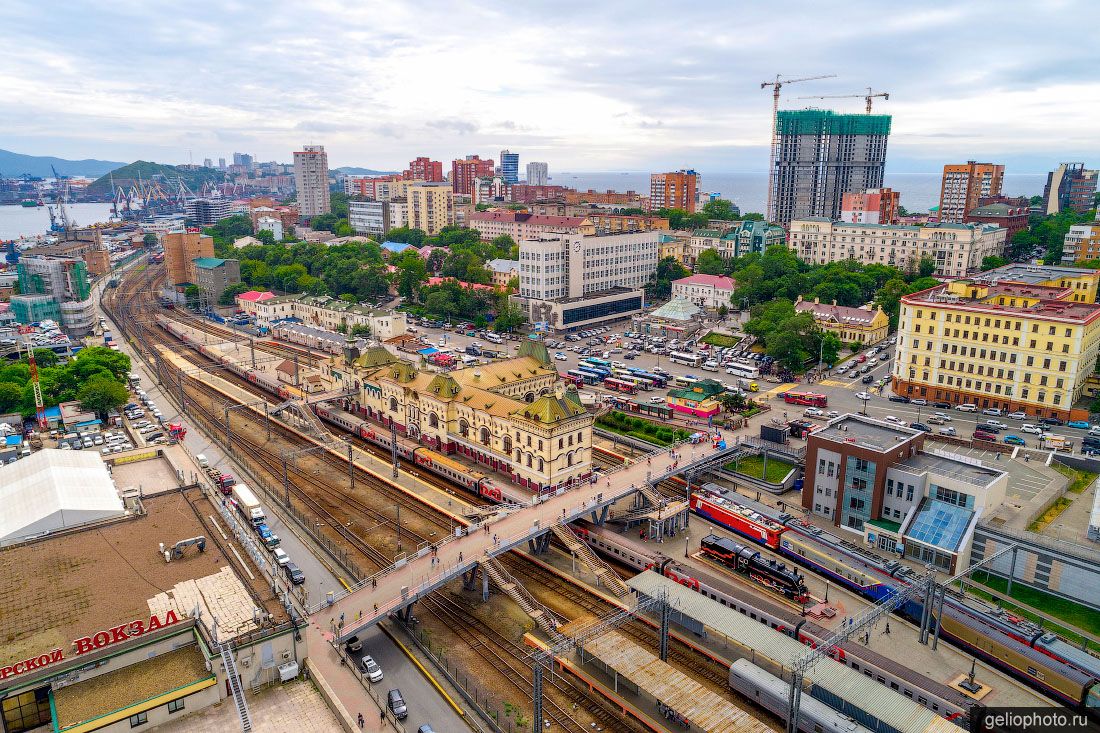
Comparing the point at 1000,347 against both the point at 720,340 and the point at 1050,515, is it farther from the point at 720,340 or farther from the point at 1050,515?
the point at 720,340

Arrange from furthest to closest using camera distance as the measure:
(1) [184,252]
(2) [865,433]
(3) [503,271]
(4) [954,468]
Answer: (1) [184,252]
(3) [503,271]
(2) [865,433]
(4) [954,468]

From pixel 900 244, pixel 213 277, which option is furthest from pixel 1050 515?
pixel 213 277

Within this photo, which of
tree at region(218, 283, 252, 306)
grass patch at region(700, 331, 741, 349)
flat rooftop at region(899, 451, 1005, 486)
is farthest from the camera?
tree at region(218, 283, 252, 306)

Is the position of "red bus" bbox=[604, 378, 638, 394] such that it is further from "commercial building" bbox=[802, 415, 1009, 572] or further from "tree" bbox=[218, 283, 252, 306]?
"tree" bbox=[218, 283, 252, 306]

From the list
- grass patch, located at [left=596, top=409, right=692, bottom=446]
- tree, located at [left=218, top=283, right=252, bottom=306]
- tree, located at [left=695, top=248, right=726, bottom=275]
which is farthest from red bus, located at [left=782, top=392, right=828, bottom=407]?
tree, located at [left=218, top=283, right=252, bottom=306]

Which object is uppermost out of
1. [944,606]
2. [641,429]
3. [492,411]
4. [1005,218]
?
[1005,218]

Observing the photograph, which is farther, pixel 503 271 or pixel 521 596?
pixel 503 271
